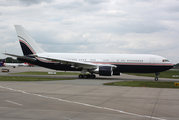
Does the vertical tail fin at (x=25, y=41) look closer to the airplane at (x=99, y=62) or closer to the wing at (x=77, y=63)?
the airplane at (x=99, y=62)

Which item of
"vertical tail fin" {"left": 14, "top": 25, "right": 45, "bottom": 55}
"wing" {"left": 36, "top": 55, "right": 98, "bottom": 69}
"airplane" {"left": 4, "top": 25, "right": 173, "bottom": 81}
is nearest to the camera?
"wing" {"left": 36, "top": 55, "right": 98, "bottom": 69}

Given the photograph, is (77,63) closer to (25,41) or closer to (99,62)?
(99,62)

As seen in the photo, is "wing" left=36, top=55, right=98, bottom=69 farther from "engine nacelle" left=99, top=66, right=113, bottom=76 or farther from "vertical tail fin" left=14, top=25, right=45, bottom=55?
"vertical tail fin" left=14, top=25, right=45, bottom=55

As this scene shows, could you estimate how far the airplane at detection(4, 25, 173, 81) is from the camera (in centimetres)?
3151

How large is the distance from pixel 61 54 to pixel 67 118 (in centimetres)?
2729

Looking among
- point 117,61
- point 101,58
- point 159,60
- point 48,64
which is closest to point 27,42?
point 48,64

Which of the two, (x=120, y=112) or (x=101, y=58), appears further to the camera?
(x=101, y=58)

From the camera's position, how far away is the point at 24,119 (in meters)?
7.88

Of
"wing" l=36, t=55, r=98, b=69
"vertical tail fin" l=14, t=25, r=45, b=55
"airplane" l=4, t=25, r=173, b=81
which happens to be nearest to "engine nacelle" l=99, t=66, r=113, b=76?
"airplane" l=4, t=25, r=173, b=81

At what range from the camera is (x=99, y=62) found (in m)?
33.0

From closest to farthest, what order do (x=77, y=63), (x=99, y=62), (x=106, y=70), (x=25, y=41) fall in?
1. (x=106, y=70)
2. (x=77, y=63)
3. (x=99, y=62)
4. (x=25, y=41)

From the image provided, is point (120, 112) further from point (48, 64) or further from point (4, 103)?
point (48, 64)

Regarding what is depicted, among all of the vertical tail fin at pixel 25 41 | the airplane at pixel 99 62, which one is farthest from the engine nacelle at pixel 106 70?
the vertical tail fin at pixel 25 41

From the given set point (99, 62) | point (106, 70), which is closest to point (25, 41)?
point (99, 62)
